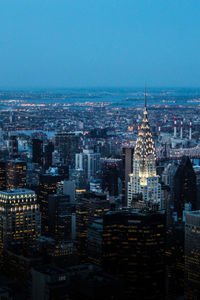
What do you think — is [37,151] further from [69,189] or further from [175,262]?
[175,262]

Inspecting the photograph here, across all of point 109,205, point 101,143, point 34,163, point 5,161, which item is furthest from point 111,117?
point 109,205

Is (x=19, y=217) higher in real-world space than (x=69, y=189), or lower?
higher

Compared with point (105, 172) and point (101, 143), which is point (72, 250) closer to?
point (105, 172)

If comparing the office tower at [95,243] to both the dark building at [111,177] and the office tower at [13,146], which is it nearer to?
the dark building at [111,177]

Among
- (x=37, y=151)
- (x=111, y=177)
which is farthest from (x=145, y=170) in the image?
(x=37, y=151)

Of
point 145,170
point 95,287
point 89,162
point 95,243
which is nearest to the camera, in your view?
point 95,287

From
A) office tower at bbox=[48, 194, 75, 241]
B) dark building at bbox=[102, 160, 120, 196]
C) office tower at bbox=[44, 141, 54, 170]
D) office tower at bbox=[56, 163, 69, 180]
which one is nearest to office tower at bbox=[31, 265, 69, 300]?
office tower at bbox=[48, 194, 75, 241]

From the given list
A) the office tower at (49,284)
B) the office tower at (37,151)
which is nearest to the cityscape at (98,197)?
the office tower at (49,284)
